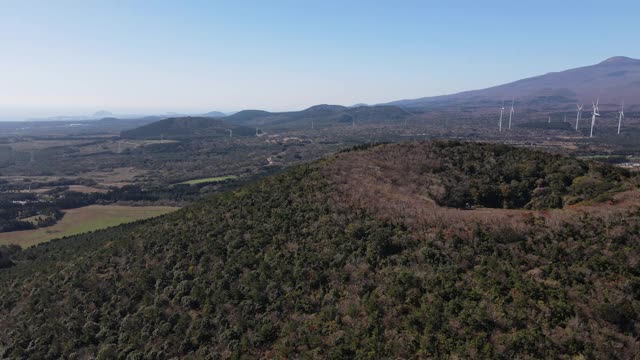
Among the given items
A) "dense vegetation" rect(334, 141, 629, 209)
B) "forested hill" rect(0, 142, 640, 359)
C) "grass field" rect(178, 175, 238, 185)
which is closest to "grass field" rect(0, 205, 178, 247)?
"grass field" rect(178, 175, 238, 185)

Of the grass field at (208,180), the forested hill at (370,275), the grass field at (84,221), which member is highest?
the forested hill at (370,275)

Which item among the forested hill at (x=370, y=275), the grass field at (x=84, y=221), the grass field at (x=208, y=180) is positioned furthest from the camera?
the grass field at (x=208, y=180)

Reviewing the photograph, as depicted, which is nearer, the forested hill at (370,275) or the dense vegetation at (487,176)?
the forested hill at (370,275)

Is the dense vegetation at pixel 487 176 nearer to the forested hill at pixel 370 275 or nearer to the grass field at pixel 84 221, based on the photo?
the forested hill at pixel 370 275

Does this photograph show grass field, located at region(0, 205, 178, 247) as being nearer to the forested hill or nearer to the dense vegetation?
the forested hill

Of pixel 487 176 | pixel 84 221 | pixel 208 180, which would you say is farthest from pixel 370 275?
pixel 208 180

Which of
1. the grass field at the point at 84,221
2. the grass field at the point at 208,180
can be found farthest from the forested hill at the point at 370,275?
the grass field at the point at 208,180
